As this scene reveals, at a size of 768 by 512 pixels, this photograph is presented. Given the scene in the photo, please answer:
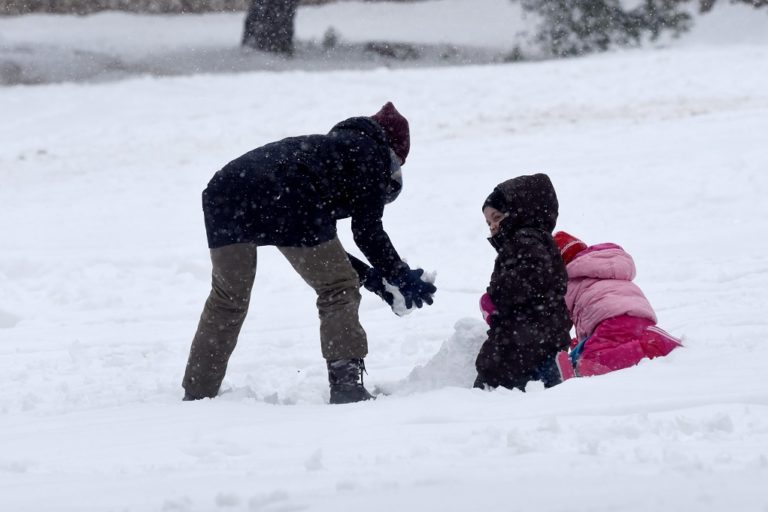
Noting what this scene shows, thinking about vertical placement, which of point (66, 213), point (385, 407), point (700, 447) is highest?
point (700, 447)

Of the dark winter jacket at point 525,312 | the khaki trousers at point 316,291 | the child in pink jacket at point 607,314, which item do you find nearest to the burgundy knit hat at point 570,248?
the child in pink jacket at point 607,314

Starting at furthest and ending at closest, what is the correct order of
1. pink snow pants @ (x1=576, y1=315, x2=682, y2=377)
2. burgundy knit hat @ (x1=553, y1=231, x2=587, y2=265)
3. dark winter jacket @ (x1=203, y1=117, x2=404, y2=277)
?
burgundy knit hat @ (x1=553, y1=231, x2=587, y2=265), pink snow pants @ (x1=576, y1=315, x2=682, y2=377), dark winter jacket @ (x1=203, y1=117, x2=404, y2=277)

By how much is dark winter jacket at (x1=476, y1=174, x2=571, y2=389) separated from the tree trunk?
49.1 feet

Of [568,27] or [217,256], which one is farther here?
[568,27]

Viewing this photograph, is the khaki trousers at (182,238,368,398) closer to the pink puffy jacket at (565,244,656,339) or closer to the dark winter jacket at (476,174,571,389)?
the dark winter jacket at (476,174,571,389)

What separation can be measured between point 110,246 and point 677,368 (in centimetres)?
513

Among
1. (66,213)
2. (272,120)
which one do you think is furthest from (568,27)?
(66,213)

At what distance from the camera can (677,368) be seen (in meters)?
3.84

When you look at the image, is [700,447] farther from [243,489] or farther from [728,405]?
[243,489]

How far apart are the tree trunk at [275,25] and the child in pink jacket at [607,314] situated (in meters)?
14.8

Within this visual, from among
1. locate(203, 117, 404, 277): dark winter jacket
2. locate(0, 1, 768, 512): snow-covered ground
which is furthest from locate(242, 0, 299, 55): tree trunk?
locate(203, 117, 404, 277): dark winter jacket

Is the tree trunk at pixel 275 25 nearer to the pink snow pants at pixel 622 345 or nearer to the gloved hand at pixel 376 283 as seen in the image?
the gloved hand at pixel 376 283

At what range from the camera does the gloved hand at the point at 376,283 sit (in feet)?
14.4

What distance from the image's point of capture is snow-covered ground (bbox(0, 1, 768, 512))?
285cm
